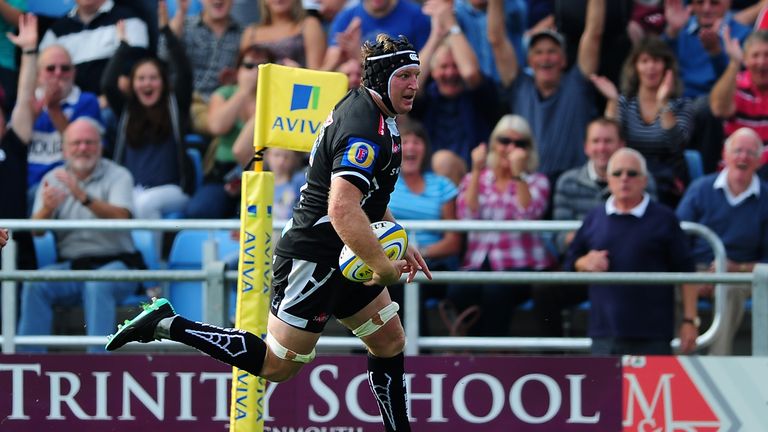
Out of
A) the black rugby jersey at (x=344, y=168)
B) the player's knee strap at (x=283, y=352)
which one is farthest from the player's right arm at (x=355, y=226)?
the player's knee strap at (x=283, y=352)

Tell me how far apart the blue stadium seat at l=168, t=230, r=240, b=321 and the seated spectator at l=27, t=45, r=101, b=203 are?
1.42 metres

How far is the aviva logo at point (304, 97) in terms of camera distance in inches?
265

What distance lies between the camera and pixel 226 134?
1048 cm

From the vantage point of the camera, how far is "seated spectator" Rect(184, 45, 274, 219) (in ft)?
33.0

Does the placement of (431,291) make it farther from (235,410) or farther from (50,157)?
(50,157)

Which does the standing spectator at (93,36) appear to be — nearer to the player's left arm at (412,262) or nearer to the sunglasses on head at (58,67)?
the sunglasses on head at (58,67)

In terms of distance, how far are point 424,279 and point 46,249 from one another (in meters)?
3.41

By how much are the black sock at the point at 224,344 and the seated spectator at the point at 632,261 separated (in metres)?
2.75

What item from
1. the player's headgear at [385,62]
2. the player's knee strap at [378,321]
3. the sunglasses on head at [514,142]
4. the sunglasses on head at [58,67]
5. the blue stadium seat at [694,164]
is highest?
the sunglasses on head at [58,67]

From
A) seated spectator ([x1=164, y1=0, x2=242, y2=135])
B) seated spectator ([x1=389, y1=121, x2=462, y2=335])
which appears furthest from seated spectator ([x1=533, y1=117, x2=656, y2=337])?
seated spectator ([x1=164, y1=0, x2=242, y2=135])

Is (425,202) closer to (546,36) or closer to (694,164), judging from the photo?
(546,36)

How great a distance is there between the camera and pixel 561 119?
998 cm

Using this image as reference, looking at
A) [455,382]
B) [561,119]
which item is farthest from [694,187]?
[455,382]

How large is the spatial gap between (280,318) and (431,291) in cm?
289
